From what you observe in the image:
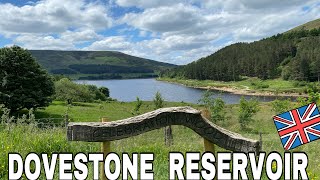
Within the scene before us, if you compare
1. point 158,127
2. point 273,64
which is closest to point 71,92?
point 158,127

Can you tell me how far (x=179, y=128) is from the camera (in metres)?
28.4

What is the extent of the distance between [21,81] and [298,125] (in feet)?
124

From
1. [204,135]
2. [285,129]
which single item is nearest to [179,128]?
[285,129]

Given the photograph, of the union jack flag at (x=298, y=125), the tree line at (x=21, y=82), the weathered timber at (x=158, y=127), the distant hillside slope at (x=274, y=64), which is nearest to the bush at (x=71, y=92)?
the tree line at (x=21, y=82)

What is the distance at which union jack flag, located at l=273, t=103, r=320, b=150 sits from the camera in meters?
7.38

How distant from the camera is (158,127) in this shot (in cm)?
564

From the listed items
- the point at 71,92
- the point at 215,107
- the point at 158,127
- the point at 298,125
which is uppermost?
the point at 158,127

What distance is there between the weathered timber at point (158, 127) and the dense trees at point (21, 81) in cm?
3596

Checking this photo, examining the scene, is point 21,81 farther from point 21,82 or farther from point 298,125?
point 298,125

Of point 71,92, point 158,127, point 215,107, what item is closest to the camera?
point 158,127

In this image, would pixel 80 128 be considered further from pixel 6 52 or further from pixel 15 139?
pixel 6 52

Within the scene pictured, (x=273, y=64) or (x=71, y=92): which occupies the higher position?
(x=273, y=64)

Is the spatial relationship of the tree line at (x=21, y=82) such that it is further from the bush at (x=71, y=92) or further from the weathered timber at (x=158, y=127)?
the weathered timber at (x=158, y=127)

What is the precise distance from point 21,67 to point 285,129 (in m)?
38.3
